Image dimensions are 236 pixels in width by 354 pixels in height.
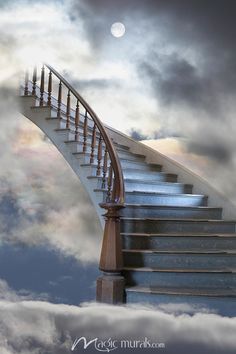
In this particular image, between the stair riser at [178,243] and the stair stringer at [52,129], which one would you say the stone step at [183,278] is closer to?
the stair riser at [178,243]

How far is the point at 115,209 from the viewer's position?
2607 mm

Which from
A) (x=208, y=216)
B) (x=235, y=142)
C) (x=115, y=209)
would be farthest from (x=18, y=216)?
(x=235, y=142)

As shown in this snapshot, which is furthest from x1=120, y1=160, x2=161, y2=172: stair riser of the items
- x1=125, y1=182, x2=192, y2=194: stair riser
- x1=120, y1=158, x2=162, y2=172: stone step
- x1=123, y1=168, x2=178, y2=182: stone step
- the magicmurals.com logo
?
the magicmurals.com logo

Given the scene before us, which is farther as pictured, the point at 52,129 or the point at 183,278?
the point at 52,129

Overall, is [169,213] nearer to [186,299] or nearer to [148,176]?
[148,176]

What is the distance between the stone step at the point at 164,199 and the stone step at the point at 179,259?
2.07 ft

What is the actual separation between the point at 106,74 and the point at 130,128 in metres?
0.70

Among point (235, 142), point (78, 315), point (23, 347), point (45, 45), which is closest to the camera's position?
point (23, 347)

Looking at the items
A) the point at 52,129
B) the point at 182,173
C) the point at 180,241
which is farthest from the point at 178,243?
the point at 52,129

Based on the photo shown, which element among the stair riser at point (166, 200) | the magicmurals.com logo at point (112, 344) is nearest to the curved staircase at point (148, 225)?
the stair riser at point (166, 200)

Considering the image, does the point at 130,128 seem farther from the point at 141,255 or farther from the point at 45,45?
the point at 141,255

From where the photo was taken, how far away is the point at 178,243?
3021 mm

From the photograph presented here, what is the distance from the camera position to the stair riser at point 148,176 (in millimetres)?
3850

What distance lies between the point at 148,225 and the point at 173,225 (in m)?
0.22
